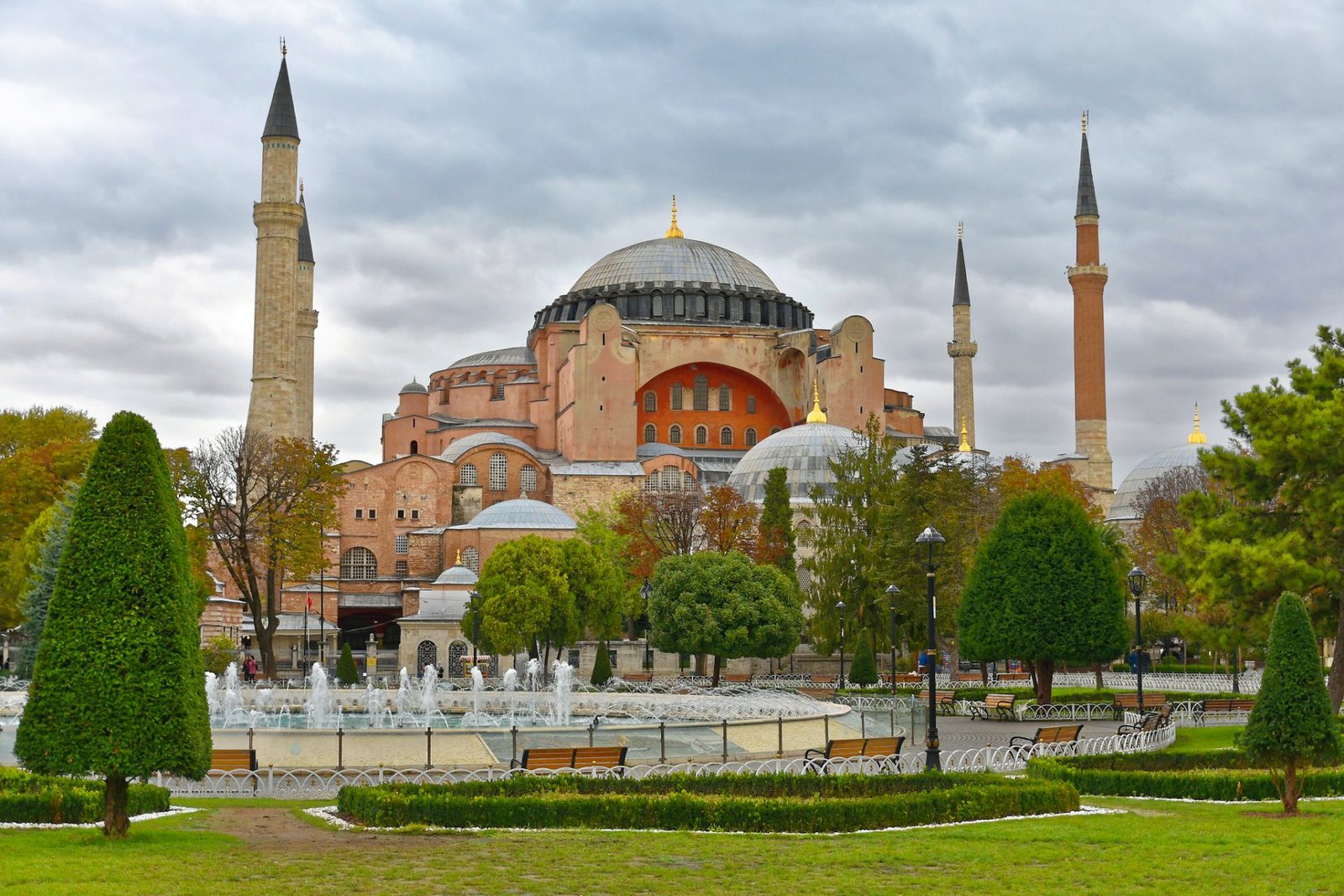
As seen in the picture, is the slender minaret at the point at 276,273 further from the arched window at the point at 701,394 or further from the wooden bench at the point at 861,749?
the wooden bench at the point at 861,749

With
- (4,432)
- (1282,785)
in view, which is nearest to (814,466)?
(4,432)

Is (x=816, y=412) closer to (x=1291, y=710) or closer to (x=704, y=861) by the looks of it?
(x=1291, y=710)

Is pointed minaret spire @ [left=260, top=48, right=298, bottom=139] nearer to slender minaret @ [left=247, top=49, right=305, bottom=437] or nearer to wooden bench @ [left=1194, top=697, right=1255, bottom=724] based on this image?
slender minaret @ [left=247, top=49, right=305, bottom=437]

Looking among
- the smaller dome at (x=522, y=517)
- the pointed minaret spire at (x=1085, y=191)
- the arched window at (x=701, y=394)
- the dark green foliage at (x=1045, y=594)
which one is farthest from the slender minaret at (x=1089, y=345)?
the dark green foliage at (x=1045, y=594)

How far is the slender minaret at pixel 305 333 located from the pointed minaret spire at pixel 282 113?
35.7 ft

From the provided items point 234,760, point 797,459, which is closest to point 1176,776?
point 234,760

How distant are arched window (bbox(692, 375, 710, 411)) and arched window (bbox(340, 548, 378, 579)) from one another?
15.0 metres

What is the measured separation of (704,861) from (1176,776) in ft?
18.0

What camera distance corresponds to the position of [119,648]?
974 centimetres

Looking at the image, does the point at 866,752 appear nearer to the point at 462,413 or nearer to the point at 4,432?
the point at 4,432

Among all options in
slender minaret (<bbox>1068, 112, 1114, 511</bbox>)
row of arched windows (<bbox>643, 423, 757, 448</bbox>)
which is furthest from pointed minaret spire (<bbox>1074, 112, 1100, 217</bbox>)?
row of arched windows (<bbox>643, 423, 757, 448</bbox>)

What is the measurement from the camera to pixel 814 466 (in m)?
52.0

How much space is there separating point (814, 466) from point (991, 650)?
26190 mm

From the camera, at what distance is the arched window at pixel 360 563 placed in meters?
53.8
